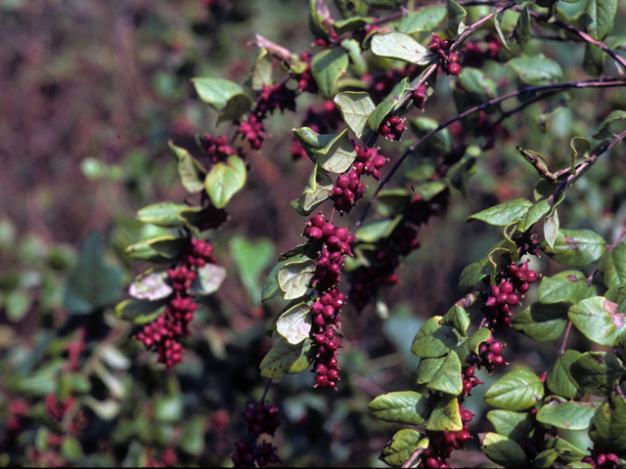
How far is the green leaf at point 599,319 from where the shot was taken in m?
0.83

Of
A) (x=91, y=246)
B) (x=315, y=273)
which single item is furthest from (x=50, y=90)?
(x=315, y=273)

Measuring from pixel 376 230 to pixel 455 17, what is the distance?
0.53 meters

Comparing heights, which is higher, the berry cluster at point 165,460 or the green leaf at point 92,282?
the green leaf at point 92,282

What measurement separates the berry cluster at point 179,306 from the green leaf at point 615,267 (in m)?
0.85

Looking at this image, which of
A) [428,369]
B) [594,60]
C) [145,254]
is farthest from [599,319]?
[145,254]

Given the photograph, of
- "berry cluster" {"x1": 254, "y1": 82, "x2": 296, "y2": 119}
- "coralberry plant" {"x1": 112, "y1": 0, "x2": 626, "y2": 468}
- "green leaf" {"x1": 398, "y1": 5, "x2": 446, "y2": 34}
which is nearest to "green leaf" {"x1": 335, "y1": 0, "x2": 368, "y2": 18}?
"coralberry plant" {"x1": 112, "y1": 0, "x2": 626, "y2": 468}

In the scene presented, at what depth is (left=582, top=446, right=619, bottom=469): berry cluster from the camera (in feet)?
2.64

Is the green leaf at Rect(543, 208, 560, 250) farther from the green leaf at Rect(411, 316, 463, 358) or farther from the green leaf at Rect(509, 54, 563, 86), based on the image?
the green leaf at Rect(509, 54, 563, 86)

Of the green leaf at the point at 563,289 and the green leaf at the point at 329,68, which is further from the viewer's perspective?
the green leaf at the point at 329,68

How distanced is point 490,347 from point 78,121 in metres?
4.67

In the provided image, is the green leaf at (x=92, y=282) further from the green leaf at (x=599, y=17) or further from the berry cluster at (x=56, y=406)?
the green leaf at (x=599, y=17)

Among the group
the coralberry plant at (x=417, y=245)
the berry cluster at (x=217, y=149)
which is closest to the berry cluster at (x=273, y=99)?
the coralberry plant at (x=417, y=245)

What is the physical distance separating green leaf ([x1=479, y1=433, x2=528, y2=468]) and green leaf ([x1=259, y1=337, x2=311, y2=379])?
1.15 feet

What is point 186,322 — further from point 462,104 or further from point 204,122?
point 204,122
